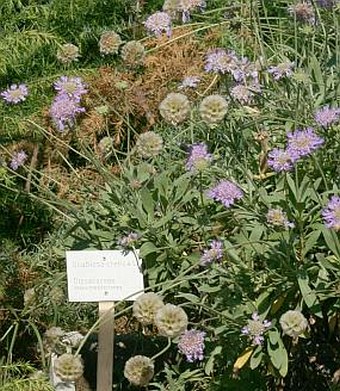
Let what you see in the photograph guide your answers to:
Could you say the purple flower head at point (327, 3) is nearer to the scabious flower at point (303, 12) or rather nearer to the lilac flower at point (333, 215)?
the scabious flower at point (303, 12)

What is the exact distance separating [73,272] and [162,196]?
30cm

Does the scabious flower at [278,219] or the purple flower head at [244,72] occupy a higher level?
the purple flower head at [244,72]

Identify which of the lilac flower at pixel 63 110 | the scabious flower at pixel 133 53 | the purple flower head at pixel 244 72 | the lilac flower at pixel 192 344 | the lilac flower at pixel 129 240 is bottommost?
the lilac flower at pixel 192 344

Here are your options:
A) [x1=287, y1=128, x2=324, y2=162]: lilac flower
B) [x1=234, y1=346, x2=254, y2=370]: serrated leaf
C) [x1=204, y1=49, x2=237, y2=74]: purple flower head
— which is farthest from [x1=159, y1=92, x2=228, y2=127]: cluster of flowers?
[x1=234, y1=346, x2=254, y2=370]: serrated leaf

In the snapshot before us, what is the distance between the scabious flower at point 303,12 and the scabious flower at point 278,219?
0.65 m

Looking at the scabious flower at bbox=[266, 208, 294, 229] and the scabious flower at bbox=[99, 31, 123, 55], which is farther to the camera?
the scabious flower at bbox=[99, 31, 123, 55]

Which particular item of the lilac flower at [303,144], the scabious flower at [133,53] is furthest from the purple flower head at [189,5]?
the lilac flower at [303,144]

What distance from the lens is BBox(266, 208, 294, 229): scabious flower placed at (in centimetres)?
263

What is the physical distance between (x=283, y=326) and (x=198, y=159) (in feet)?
1.50

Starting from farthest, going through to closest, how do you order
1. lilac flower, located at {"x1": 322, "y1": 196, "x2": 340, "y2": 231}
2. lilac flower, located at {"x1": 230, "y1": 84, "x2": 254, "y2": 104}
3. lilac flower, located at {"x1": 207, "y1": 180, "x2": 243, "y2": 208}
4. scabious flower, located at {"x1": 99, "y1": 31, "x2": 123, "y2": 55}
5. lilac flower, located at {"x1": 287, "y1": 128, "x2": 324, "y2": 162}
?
scabious flower, located at {"x1": 99, "y1": 31, "x2": 123, "y2": 55}, lilac flower, located at {"x1": 230, "y1": 84, "x2": 254, "y2": 104}, lilac flower, located at {"x1": 207, "y1": 180, "x2": 243, "y2": 208}, lilac flower, located at {"x1": 287, "y1": 128, "x2": 324, "y2": 162}, lilac flower, located at {"x1": 322, "y1": 196, "x2": 340, "y2": 231}

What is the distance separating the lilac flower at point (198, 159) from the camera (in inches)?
108

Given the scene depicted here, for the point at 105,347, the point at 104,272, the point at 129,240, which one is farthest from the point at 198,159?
the point at 105,347

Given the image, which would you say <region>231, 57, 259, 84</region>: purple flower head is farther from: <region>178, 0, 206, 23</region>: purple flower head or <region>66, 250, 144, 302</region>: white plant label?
<region>66, 250, 144, 302</region>: white plant label

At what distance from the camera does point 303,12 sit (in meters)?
3.08
